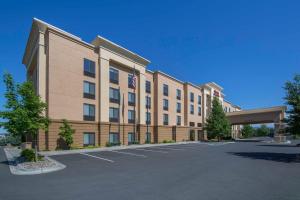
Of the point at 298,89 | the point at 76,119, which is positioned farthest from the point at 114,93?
the point at 298,89

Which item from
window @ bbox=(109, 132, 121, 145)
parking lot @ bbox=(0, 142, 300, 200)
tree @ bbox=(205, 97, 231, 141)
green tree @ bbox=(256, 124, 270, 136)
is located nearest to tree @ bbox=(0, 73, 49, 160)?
parking lot @ bbox=(0, 142, 300, 200)

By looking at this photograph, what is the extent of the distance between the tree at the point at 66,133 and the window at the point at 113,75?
1072 cm

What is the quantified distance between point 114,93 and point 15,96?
67.6ft

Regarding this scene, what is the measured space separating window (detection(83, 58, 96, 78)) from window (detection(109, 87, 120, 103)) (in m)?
4.16

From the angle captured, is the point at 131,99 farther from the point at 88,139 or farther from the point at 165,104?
the point at 88,139

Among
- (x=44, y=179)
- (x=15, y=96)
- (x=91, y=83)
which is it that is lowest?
(x=44, y=179)

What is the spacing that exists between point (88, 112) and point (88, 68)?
6.10 meters

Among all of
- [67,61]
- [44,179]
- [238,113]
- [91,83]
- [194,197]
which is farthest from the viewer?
[238,113]

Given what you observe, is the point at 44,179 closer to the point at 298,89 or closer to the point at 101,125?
the point at 298,89

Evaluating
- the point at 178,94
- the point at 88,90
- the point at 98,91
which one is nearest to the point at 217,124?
the point at 178,94

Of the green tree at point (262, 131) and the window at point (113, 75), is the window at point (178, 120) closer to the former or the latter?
the window at point (113, 75)

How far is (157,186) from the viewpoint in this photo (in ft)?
29.9

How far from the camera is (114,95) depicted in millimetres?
36031

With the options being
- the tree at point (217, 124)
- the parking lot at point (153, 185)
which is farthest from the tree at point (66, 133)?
the tree at point (217, 124)
